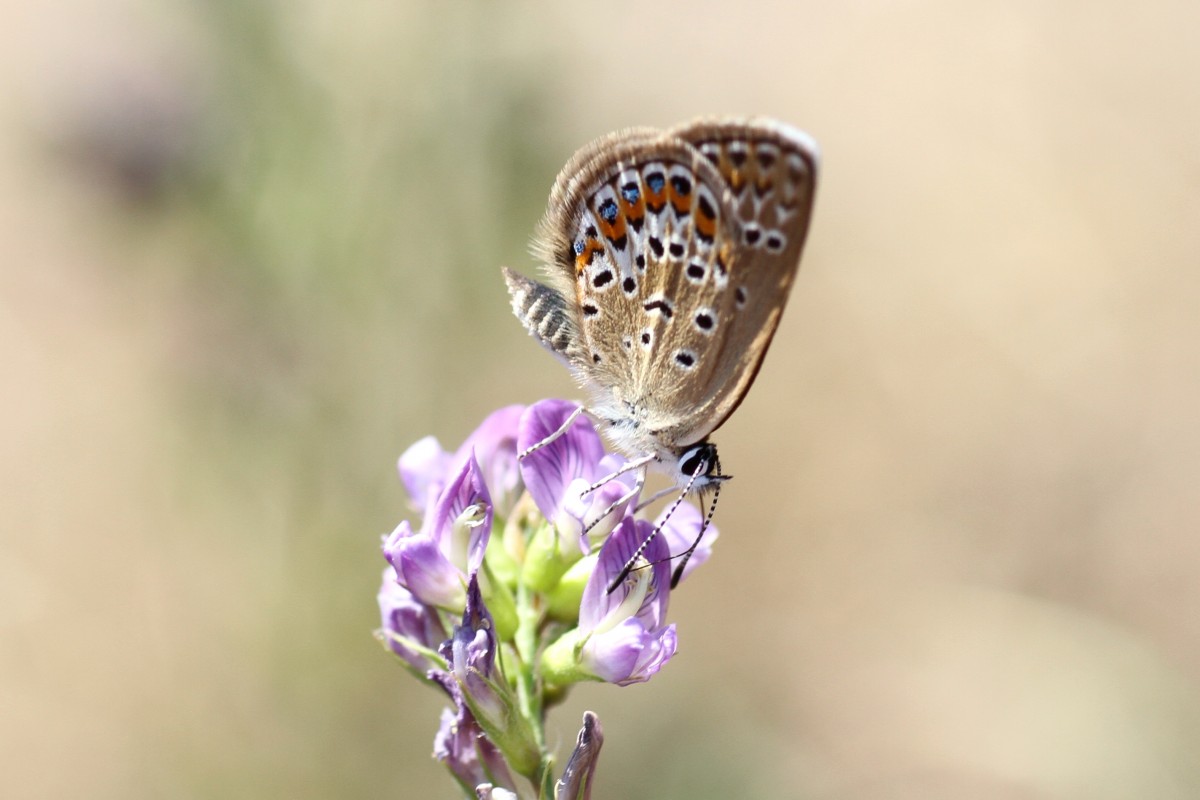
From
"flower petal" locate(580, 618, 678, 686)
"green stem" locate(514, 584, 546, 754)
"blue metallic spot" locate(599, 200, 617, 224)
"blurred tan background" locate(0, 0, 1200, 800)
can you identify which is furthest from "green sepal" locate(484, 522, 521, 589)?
"blurred tan background" locate(0, 0, 1200, 800)

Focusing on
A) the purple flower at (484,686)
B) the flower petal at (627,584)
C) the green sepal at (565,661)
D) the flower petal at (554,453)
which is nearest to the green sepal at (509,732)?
the purple flower at (484,686)

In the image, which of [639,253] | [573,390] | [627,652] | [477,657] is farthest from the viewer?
[573,390]

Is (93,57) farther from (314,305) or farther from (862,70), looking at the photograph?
→ (862,70)

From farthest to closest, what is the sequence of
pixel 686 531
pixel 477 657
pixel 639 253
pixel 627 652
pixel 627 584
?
pixel 686 531 → pixel 639 253 → pixel 627 584 → pixel 627 652 → pixel 477 657

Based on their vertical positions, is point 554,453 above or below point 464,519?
above

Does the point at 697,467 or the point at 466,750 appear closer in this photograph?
the point at 466,750

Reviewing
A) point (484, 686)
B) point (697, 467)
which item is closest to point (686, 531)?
point (697, 467)

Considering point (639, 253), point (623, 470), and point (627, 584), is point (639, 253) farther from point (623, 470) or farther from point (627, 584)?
point (627, 584)

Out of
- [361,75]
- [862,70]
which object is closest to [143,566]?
[361,75]
